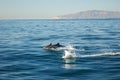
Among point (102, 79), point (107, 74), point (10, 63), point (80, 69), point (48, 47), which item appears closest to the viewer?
point (102, 79)

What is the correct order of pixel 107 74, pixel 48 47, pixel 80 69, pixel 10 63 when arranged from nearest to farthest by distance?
pixel 107 74 → pixel 80 69 → pixel 10 63 → pixel 48 47

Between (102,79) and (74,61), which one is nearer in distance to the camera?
(102,79)

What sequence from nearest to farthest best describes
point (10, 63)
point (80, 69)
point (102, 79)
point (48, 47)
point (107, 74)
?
point (102, 79) → point (107, 74) → point (80, 69) → point (10, 63) → point (48, 47)

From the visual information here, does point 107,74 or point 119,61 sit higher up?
point 119,61

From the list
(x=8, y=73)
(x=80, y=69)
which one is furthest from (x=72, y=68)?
(x=8, y=73)

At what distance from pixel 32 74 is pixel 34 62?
5.81 m

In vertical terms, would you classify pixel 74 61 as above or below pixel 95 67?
above

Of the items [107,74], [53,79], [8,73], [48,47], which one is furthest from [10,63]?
[48,47]

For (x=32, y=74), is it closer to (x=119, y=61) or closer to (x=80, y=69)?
(x=80, y=69)

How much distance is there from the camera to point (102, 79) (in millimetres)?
18781

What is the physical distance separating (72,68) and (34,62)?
4890 millimetres

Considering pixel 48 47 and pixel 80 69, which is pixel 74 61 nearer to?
pixel 80 69

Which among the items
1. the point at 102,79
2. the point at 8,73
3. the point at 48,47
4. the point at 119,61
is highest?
the point at 48,47

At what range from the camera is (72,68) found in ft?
76.0
